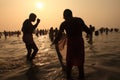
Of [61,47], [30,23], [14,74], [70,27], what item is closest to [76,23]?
[70,27]

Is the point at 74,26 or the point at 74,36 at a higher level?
the point at 74,26

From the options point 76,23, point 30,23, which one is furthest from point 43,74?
point 30,23

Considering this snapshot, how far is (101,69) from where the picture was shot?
333 inches

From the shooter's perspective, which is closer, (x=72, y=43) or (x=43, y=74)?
(x=72, y=43)

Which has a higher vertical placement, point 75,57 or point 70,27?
point 70,27

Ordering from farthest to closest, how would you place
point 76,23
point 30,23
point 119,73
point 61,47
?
point 30,23
point 61,47
point 119,73
point 76,23

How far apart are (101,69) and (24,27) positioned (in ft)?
13.4

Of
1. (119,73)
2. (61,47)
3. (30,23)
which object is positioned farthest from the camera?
(30,23)

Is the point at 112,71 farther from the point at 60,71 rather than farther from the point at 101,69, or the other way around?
the point at 60,71

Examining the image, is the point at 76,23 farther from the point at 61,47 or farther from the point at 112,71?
the point at 112,71

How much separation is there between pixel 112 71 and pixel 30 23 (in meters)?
4.39

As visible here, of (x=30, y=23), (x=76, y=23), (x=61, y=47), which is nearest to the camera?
(x=76, y=23)

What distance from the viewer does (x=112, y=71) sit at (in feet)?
26.2

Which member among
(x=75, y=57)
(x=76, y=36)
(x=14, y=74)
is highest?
(x=76, y=36)
